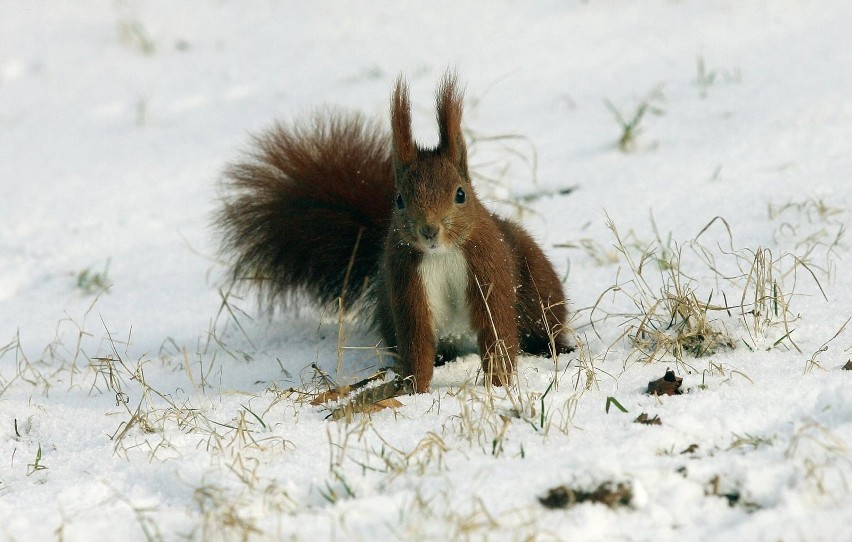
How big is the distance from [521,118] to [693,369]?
98.0 inches

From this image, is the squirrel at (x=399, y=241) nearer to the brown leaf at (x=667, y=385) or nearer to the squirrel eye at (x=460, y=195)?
the squirrel eye at (x=460, y=195)

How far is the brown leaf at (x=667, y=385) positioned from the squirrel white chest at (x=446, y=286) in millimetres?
499

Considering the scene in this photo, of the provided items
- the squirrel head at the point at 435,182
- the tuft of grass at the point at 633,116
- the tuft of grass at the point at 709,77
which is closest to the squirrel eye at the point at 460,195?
the squirrel head at the point at 435,182

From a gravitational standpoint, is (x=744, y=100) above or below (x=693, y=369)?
above

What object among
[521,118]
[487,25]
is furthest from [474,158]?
[487,25]

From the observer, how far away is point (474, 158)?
4508mm

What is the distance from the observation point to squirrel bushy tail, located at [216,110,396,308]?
3.09 m

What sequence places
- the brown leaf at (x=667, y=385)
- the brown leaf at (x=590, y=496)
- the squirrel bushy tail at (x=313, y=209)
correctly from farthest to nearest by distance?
1. the squirrel bushy tail at (x=313, y=209)
2. the brown leaf at (x=667, y=385)
3. the brown leaf at (x=590, y=496)

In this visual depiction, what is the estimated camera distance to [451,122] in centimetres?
261

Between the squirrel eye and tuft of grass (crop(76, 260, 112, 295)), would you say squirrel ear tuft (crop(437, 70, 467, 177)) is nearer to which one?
the squirrel eye

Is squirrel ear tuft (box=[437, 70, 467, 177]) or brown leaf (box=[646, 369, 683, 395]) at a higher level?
squirrel ear tuft (box=[437, 70, 467, 177])

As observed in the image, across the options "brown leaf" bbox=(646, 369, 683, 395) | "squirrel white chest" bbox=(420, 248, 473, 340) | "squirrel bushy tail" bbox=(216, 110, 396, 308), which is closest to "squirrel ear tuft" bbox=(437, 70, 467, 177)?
"squirrel white chest" bbox=(420, 248, 473, 340)

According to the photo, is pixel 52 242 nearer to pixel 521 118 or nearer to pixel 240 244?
pixel 240 244

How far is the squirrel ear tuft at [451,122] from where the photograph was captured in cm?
260
